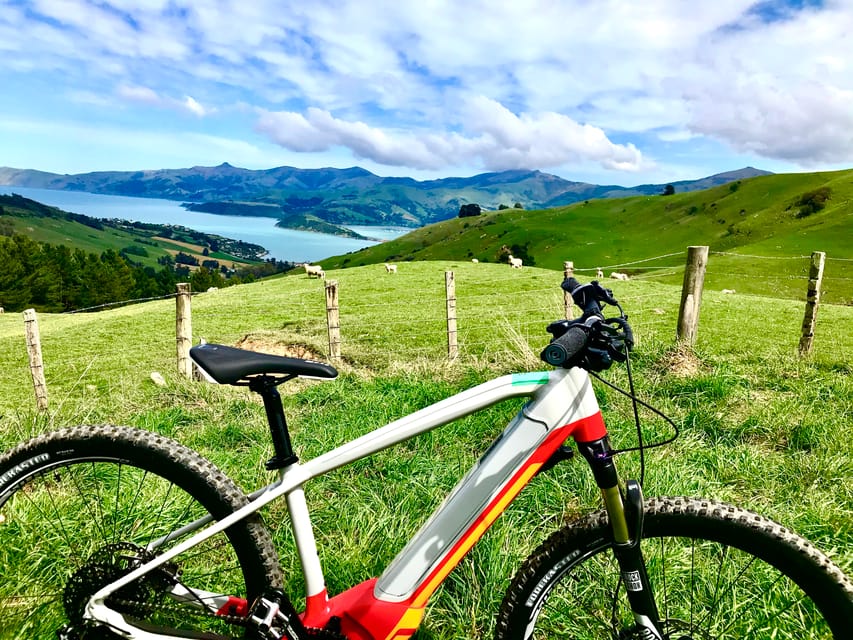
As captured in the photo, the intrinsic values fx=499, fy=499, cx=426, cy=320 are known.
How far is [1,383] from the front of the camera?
1388cm

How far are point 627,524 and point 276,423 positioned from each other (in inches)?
48.7

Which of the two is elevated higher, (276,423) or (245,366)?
(245,366)

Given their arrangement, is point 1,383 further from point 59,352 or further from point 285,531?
point 285,531

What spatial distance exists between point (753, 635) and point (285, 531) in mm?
2219

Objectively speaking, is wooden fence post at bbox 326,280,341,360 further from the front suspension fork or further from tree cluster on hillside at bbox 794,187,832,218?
tree cluster on hillside at bbox 794,187,832,218

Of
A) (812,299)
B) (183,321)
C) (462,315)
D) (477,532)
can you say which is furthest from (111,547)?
(462,315)

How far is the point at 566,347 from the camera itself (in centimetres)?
150

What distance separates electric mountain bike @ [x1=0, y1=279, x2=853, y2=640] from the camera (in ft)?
5.28

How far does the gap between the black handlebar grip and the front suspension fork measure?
347 mm

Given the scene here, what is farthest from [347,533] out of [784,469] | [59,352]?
[59,352]

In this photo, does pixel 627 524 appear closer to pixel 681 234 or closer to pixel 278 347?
pixel 278 347

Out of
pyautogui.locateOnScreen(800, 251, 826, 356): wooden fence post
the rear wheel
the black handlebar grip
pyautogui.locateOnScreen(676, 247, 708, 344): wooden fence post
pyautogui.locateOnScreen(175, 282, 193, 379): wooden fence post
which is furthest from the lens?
pyautogui.locateOnScreen(175, 282, 193, 379): wooden fence post

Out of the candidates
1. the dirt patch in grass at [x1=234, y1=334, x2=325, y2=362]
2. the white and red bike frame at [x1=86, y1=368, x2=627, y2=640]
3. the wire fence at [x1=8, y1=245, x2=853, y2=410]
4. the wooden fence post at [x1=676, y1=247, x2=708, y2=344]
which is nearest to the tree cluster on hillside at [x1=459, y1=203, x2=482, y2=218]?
the wire fence at [x1=8, y1=245, x2=853, y2=410]

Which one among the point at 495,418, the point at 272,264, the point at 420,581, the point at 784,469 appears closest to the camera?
the point at 420,581
